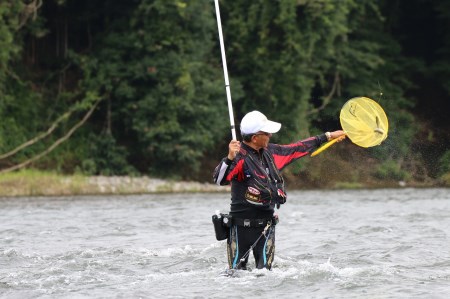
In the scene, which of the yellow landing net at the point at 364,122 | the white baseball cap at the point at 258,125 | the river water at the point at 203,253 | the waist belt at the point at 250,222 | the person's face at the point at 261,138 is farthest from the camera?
the yellow landing net at the point at 364,122

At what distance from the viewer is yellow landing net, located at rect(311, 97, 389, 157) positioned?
13.9 meters

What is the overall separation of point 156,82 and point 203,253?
23.9 meters

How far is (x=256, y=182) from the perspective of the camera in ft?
42.8

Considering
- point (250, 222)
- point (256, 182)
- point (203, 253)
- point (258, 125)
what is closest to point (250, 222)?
point (250, 222)

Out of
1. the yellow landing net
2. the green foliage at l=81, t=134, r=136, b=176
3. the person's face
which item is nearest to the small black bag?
the person's face

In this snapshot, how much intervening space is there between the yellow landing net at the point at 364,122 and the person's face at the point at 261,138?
1.33 metres

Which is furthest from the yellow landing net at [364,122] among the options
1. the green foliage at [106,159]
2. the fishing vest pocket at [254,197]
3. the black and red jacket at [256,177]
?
the green foliage at [106,159]

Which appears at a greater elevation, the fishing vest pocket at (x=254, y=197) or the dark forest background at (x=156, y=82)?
the dark forest background at (x=156, y=82)

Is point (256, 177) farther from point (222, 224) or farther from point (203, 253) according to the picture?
point (203, 253)

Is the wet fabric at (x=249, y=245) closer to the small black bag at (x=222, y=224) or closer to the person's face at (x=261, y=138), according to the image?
the small black bag at (x=222, y=224)

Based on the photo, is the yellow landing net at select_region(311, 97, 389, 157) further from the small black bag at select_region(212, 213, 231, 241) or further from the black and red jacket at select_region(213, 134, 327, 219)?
the small black bag at select_region(212, 213, 231, 241)

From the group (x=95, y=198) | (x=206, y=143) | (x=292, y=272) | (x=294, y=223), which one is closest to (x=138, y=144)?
(x=206, y=143)

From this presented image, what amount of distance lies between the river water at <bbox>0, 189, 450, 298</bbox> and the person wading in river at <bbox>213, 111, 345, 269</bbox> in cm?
35

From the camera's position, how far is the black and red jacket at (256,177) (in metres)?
13.0
